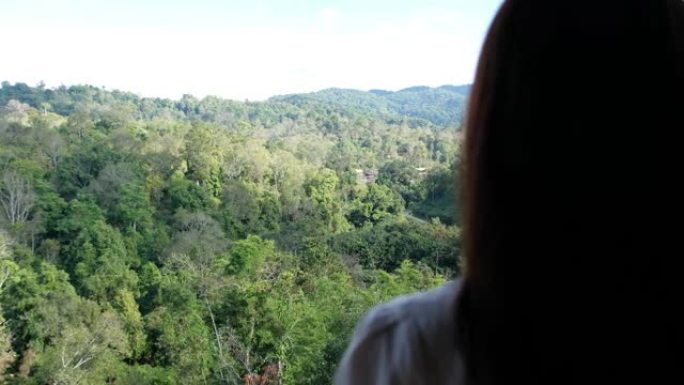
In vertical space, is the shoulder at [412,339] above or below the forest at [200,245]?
above

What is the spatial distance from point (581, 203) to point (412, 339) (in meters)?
0.10

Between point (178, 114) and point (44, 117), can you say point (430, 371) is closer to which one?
point (44, 117)

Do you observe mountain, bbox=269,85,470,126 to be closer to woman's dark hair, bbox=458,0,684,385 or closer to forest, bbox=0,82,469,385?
forest, bbox=0,82,469,385

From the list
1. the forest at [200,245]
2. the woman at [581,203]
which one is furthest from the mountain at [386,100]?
the woman at [581,203]

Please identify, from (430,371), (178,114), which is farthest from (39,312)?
(178,114)

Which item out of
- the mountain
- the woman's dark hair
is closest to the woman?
the woman's dark hair

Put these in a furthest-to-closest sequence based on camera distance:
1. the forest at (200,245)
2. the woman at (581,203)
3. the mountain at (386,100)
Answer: the mountain at (386,100) → the forest at (200,245) → the woman at (581,203)

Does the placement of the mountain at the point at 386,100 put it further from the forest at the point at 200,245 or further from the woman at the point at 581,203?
the woman at the point at 581,203

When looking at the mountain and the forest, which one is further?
the mountain

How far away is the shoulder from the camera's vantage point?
0.30 m

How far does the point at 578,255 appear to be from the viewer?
29cm

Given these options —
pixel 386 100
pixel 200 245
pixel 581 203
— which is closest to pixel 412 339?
pixel 581 203

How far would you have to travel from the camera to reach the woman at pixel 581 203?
283 mm

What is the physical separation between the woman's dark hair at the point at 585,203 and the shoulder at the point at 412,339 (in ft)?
0.05
